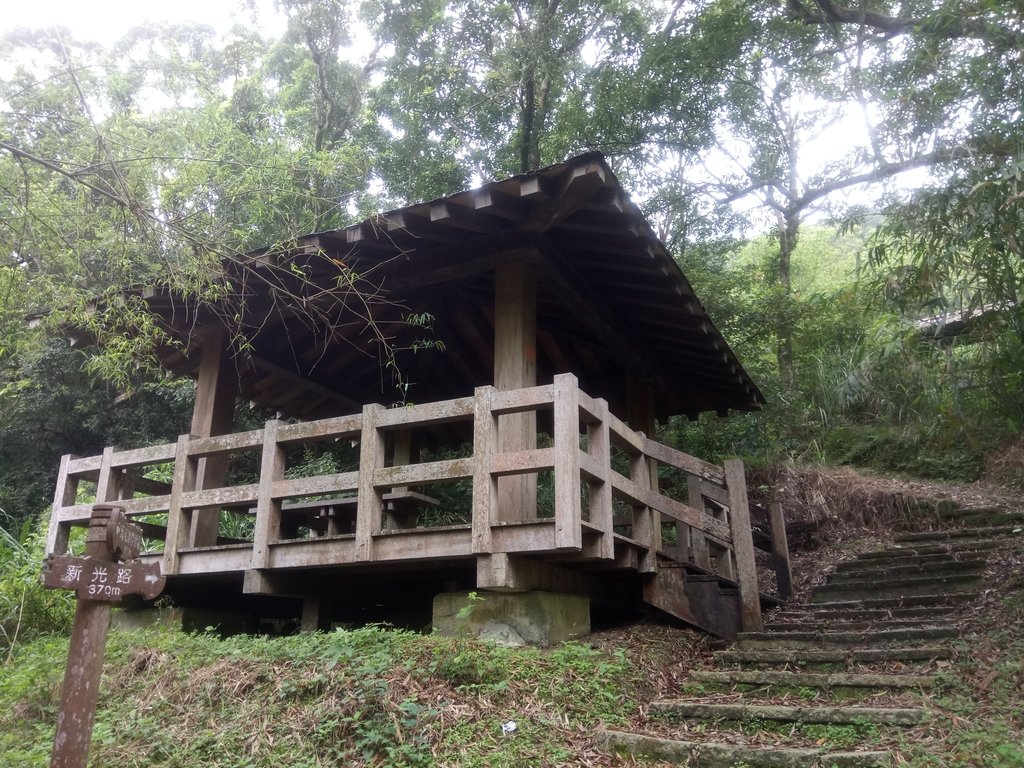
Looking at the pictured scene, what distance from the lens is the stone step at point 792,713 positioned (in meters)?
4.11

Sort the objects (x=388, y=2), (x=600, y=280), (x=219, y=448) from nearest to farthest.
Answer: (x=219, y=448) → (x=600, y=280) → (x=388, y=2)

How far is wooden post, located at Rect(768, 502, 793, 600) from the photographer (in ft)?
27.4

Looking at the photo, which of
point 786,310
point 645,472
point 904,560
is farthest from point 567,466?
point 786,310

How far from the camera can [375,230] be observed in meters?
5.88

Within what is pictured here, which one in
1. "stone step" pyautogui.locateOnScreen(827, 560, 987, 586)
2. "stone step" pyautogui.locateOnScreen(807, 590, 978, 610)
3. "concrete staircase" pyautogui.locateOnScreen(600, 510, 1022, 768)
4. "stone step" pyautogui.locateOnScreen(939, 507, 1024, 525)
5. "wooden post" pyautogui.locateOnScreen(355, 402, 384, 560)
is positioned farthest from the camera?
"stone step" pyautogui.locateOnScreen(939, 507, 1024, 525)

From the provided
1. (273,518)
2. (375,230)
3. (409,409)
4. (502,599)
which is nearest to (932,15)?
(375,230)

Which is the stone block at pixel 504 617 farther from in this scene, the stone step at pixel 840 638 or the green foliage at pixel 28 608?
the green foliage at pixel 28 608

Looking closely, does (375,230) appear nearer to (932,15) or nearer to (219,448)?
(219,448)

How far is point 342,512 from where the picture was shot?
8.63m

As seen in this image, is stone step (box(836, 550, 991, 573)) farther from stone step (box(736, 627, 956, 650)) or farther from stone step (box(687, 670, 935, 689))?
stone step (box(687, 670, 935, 689))

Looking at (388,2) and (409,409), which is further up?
(388,2)

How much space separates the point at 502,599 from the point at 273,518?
82.3 inches

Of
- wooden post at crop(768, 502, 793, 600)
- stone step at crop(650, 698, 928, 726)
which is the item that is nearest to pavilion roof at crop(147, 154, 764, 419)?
wooden post at crop(768, 502, 793, 600)

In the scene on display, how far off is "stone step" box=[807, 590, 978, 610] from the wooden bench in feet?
13.7
